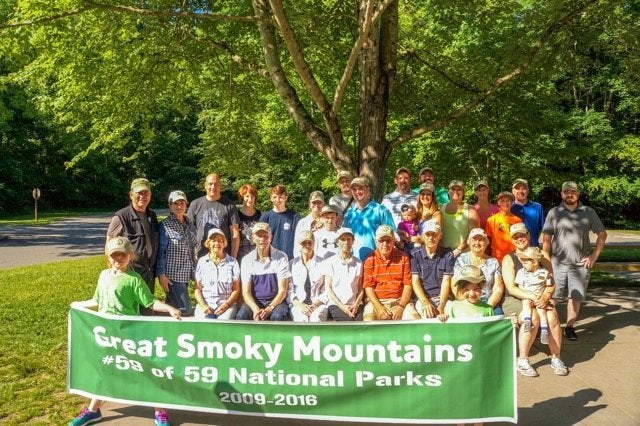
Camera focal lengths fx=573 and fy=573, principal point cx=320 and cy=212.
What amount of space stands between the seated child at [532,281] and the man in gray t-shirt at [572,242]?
1095 millimetres

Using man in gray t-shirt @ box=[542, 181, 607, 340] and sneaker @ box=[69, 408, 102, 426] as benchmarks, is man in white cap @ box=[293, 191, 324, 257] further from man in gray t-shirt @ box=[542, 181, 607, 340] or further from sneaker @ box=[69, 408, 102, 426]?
man in gray t-shirt @ box=[542, 181, 607, 340]

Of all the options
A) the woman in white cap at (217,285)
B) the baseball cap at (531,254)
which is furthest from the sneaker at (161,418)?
the baseball cap at (531,254)

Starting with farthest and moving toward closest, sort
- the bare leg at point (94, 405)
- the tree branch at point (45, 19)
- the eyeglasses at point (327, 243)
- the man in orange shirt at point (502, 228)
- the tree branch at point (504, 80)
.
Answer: the tree branch at point (504, 80), the man in orange shirt at point (502, 228), the tree branch at point (45, 19), the eyeglasses at point (327, 243), the bare leg at point (94, 405)

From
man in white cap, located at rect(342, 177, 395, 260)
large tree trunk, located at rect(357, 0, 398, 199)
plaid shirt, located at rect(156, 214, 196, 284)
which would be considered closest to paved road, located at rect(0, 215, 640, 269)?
plaid shirt, located at rect(156, 214, 196, 284)

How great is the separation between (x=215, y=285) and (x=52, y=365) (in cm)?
228

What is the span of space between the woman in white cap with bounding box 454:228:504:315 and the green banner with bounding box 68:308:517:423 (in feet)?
4.72

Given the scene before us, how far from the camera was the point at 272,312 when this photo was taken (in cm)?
599

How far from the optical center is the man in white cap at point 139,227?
5805mm

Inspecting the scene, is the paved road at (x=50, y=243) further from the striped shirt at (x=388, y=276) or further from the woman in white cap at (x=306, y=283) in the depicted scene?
the striped shirt at (x=388, y=276)

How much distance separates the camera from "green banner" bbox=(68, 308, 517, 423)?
4.41 m

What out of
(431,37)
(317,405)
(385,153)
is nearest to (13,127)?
(431,37)

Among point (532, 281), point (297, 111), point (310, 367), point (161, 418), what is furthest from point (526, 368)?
point (297, 111)

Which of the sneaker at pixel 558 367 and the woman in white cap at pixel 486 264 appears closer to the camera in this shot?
the woman in white cap at pixel 486 264

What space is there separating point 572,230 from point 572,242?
150mm
